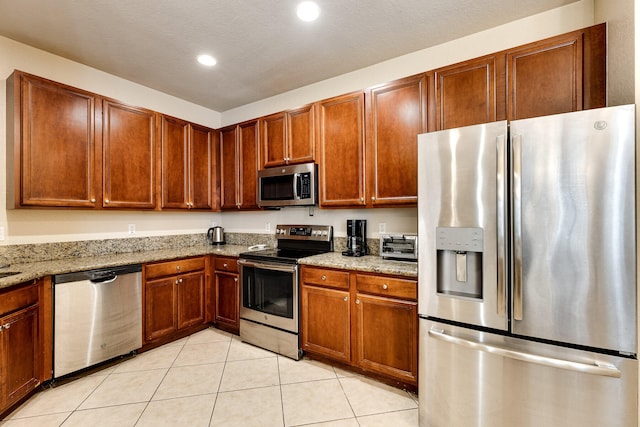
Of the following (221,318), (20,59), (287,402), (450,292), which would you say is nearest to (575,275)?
(450,292)

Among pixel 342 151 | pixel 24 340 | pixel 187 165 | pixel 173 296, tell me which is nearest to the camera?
pixel 24 340

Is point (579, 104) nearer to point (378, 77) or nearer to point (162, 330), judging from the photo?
point (378, 77)

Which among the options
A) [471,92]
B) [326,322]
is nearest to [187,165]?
[326,322]

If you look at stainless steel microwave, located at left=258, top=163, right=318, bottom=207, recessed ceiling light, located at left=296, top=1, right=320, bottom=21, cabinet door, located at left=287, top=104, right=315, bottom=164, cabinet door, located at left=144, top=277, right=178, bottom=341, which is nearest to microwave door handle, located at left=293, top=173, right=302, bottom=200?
stainless steel microwave, located at left=258, top=163, right=318, bottom=207

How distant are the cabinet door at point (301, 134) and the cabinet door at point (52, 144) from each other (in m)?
1.78

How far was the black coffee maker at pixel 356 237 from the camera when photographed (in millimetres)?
2791

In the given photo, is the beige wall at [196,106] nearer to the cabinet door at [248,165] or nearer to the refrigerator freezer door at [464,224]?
the cabinet door at [248,165]

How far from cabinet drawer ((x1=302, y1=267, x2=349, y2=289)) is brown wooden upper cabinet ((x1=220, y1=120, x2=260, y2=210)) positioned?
1.22 metres

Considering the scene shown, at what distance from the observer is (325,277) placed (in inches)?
99.1

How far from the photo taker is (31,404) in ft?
6.63

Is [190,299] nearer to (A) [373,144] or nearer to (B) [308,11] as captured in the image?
(A) [373,144]

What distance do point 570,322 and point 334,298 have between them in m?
1.53

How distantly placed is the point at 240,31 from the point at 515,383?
2978mm

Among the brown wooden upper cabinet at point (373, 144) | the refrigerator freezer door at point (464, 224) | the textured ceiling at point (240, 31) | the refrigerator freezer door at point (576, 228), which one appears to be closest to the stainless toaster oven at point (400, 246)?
the brown wooden upper cabinet at point (373, 144)
